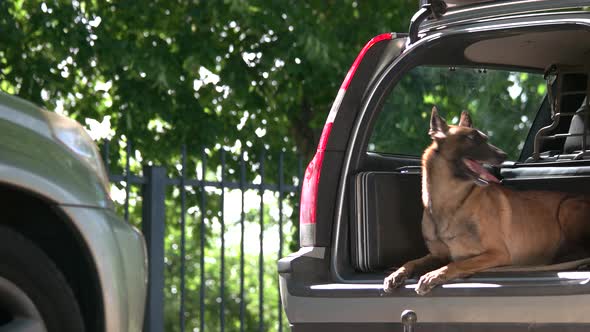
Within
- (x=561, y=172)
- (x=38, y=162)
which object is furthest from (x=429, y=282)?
(x=38, y=162)

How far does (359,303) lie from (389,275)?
436mm

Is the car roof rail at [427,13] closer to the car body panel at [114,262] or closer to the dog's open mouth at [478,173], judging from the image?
the dog's open mouth at [478,173]

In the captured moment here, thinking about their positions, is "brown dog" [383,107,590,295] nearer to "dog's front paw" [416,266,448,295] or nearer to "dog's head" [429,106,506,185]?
"dog's head" [429,106,506,185]

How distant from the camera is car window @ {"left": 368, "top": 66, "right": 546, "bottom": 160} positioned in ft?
43.0

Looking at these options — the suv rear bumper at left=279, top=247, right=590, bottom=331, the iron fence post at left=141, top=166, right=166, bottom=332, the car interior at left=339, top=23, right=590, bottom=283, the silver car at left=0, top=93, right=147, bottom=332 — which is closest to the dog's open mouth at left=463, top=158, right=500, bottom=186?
the car interior at left=339, top=23, right=590, bottom=283

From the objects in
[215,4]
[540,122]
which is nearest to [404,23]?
[215,4]

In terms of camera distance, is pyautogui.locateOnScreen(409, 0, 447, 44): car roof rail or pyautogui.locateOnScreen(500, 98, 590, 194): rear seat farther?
pyautogui.locateOnScreen(500, 98, 590, 194): rear seat

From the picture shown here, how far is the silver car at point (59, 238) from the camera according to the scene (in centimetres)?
353

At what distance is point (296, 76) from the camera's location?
1354 cm

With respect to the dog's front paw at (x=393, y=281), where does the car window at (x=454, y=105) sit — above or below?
above

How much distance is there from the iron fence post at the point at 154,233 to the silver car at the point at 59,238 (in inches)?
184

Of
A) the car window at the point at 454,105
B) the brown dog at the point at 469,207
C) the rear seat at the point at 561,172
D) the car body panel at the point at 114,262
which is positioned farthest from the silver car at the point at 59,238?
the car window at the point at 454,105

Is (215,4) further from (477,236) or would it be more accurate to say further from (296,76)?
(477,236)

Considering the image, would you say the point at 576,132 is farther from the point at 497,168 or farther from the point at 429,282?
the point at 429,282
